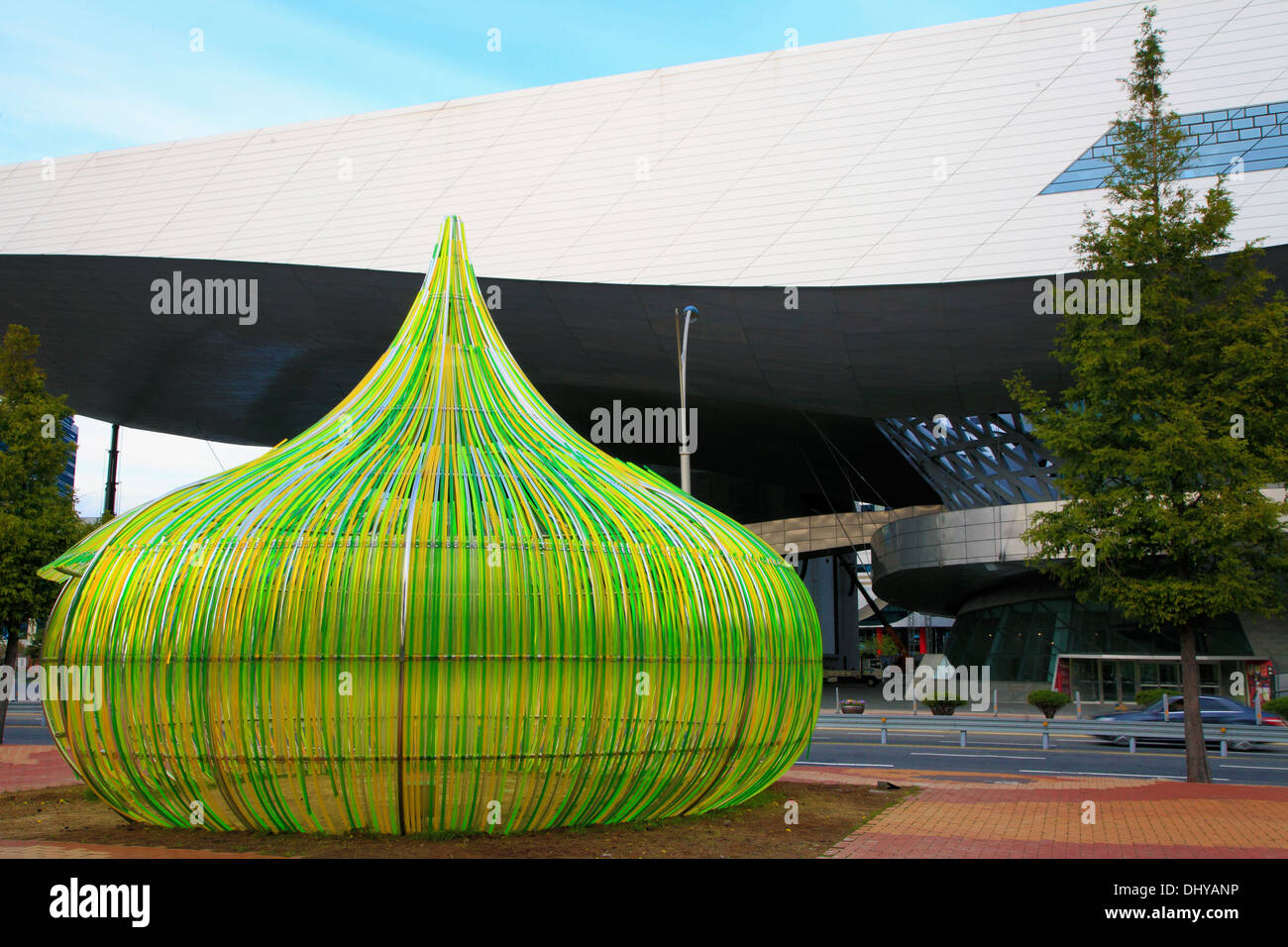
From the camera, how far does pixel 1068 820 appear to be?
446 inches

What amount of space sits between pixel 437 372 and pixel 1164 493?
9.97 m

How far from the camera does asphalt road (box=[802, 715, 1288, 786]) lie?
17.8 metres

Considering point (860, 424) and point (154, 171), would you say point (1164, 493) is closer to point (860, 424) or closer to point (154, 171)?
point (860, 424)

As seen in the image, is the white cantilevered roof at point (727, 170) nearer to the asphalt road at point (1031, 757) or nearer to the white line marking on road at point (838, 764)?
the asphalt road at point (1031, 757)

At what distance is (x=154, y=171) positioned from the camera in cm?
3388

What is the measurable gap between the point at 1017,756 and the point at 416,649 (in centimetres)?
1503

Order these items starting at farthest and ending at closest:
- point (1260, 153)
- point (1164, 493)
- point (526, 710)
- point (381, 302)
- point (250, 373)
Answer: point (250, 373), point (381, 302), point (1260, 153), point (1164, 493), point (526, 710)

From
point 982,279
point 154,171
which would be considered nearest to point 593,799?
point 982,279

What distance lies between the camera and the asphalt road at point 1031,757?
1777 cm

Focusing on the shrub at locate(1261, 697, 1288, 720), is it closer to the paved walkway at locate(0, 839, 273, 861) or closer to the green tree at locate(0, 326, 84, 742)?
the paved walkway at locate(0, 839, 273, 861)

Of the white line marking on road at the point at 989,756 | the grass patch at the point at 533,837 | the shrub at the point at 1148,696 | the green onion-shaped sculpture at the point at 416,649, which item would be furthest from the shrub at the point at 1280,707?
the green onion-shaped sculpture at the point at 416,649

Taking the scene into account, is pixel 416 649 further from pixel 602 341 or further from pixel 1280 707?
pixel 602 341

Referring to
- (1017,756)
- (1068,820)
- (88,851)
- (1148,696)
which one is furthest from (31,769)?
(1148,696)

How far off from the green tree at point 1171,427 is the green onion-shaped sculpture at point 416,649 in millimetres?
7307
